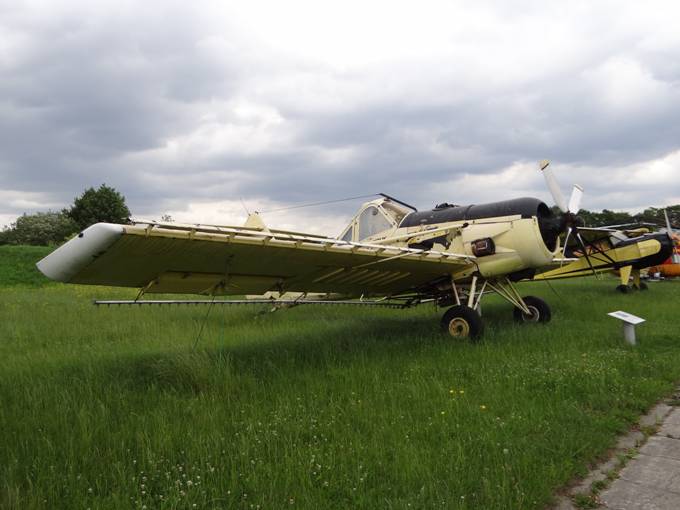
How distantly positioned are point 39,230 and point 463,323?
5228 cm

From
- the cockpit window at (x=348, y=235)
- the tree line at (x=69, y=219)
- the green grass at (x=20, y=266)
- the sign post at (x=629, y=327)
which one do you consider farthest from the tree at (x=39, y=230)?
the sign post at (x=629, y=327)

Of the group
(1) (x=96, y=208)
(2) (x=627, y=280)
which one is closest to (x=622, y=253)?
(2) (x=627, y=280)

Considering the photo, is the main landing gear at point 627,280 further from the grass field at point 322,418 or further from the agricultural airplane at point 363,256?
the grass field at point 322,418

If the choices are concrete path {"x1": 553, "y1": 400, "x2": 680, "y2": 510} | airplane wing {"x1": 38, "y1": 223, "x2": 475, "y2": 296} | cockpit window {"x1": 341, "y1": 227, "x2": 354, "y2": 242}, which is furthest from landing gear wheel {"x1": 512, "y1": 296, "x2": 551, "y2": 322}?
concrete path {"x1": 553, "y1": 400, "x2": 680, "y2": 510}

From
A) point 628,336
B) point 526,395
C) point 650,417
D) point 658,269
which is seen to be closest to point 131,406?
point 526,395

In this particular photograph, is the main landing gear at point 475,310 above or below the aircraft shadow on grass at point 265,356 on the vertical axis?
above

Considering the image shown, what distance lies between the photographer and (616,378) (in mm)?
4621

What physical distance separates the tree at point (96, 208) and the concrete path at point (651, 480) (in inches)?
1761

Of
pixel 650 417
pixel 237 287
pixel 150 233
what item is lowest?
pixel 650 417

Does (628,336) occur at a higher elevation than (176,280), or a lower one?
lower

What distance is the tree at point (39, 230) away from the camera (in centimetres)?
4634

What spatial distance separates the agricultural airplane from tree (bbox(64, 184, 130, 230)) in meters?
38.0

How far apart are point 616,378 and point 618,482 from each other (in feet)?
7.09

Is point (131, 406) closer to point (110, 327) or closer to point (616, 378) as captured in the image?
point (616, 378)
